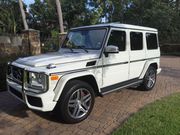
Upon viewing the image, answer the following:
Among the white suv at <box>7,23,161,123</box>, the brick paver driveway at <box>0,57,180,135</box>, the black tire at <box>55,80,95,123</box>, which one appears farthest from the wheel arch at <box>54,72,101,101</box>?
the brick paver driveway at <box>0,57,180,135</box>

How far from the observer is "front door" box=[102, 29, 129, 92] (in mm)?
4684

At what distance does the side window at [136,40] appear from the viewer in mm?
5443

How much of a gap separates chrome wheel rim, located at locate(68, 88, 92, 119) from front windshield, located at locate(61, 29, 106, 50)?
1.10 meters

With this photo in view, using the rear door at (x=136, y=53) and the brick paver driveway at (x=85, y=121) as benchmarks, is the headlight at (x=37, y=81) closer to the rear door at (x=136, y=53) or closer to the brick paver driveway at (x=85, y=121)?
the brick paver driveway at (x=85, y=121)

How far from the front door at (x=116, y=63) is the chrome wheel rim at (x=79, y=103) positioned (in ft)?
1.79

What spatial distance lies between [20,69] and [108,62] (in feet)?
6.23

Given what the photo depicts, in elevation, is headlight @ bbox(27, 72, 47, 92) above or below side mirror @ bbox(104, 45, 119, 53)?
below

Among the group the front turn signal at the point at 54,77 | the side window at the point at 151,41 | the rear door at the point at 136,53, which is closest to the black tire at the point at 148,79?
the rear door at the point at 136,53

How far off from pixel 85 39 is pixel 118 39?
0.80m

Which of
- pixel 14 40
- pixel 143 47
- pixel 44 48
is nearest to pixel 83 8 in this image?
pixel 44 48

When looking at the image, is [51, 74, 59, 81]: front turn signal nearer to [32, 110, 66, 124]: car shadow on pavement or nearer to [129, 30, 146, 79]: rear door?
[32, 110, 66, 124]: car shadow on pavement

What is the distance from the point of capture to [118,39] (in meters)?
5.01

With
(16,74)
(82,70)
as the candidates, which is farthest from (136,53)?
(16,74)

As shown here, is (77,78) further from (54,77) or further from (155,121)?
(155,121)
